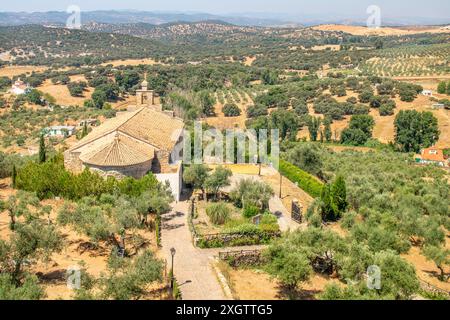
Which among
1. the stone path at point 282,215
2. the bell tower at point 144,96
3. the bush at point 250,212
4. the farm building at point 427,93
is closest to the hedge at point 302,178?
the stone path at point 282,215

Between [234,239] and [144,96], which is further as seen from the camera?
[144,96]

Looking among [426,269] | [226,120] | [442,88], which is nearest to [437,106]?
[442,88]

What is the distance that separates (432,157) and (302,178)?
2600 cm

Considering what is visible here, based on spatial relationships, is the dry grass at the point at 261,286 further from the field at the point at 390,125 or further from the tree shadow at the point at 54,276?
the field at the point at 390,125

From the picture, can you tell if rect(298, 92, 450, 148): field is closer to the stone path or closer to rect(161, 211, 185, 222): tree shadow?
the stone path

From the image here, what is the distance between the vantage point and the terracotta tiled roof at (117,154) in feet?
87.8

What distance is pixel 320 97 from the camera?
7762cm

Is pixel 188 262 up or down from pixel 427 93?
down

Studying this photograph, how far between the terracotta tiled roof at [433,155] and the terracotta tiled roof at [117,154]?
37070 mm

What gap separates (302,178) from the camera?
3419cm

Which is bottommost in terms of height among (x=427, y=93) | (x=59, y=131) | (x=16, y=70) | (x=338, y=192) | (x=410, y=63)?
(x=59, y=131)

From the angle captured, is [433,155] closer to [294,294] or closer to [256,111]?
[256,111]

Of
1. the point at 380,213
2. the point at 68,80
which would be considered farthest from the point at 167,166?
the point at 68,80

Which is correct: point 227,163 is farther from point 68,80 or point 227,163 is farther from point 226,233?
point 68,80
